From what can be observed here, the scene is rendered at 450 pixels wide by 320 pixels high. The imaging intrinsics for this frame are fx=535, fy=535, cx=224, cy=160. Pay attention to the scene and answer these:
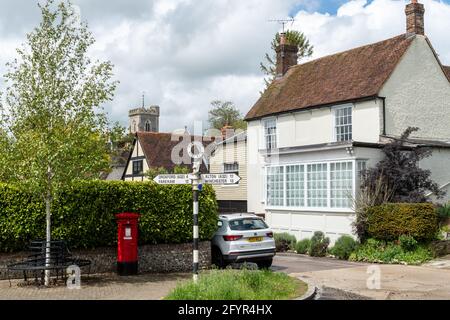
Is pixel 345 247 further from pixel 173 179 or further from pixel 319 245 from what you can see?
pixel 173 179

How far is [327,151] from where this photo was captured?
2025 cm

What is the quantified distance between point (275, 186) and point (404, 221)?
676 centimetres

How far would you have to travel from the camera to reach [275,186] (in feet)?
75.4

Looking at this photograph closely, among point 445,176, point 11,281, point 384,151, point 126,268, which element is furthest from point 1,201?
point 445,176

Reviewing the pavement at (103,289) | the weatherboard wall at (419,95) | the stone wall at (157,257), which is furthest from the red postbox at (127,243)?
the weatherboard wall at (419,95)

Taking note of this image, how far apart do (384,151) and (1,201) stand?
42.9 ft

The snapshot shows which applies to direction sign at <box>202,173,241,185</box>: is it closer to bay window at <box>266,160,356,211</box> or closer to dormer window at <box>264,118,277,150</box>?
bay window at <box>266,160,356,211</box>

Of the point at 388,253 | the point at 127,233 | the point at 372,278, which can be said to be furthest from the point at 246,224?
the point at 388,253

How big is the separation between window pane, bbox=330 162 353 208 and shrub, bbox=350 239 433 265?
169 cm

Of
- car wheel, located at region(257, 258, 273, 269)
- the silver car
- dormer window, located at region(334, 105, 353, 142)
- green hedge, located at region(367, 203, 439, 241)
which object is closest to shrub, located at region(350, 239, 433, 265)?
green hedge, located at region(367, 203, 439, 241)

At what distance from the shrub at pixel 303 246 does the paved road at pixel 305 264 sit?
0.81 meters

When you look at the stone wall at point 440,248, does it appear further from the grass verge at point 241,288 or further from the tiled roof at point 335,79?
the grass verge at point 241,288
